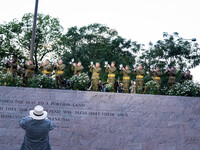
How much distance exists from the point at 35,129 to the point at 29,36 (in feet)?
96.0

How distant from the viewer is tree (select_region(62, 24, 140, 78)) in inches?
1312

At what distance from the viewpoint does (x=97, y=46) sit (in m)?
36.8

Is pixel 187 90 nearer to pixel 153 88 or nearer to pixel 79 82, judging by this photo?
pixel 153 88

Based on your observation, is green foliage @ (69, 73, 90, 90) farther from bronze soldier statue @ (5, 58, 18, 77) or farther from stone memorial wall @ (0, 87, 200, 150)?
bronze soldier statue @ (5, 58, 18, 77)

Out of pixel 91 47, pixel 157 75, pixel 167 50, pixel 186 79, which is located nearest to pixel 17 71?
pixel 157 75

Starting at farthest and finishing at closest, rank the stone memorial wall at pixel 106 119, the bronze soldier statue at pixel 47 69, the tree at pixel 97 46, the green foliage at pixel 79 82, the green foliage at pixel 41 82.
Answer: the tree at pixel 97 46 < the bronze soldier statue at pixel 47 69 < the green foliage at pixel 79 82 < the green foliage at pixel 41 82 < the stone memorial wall at pixel 106 119

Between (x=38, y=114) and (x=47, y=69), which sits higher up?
(x=47, y=69)

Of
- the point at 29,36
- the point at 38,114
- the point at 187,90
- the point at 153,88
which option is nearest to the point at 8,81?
the point at 153,88

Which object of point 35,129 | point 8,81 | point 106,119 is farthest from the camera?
point 8,81

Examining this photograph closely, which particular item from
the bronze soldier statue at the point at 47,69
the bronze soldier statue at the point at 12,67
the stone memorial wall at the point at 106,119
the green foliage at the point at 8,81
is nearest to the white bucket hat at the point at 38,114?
the stone memorial wall at the point at 106,119

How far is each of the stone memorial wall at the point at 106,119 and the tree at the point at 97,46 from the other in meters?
19.7

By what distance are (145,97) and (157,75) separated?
3774 mm

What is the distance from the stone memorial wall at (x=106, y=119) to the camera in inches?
437

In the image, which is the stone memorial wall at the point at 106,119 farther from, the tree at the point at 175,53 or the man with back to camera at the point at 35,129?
the tree at the point at 175,53
